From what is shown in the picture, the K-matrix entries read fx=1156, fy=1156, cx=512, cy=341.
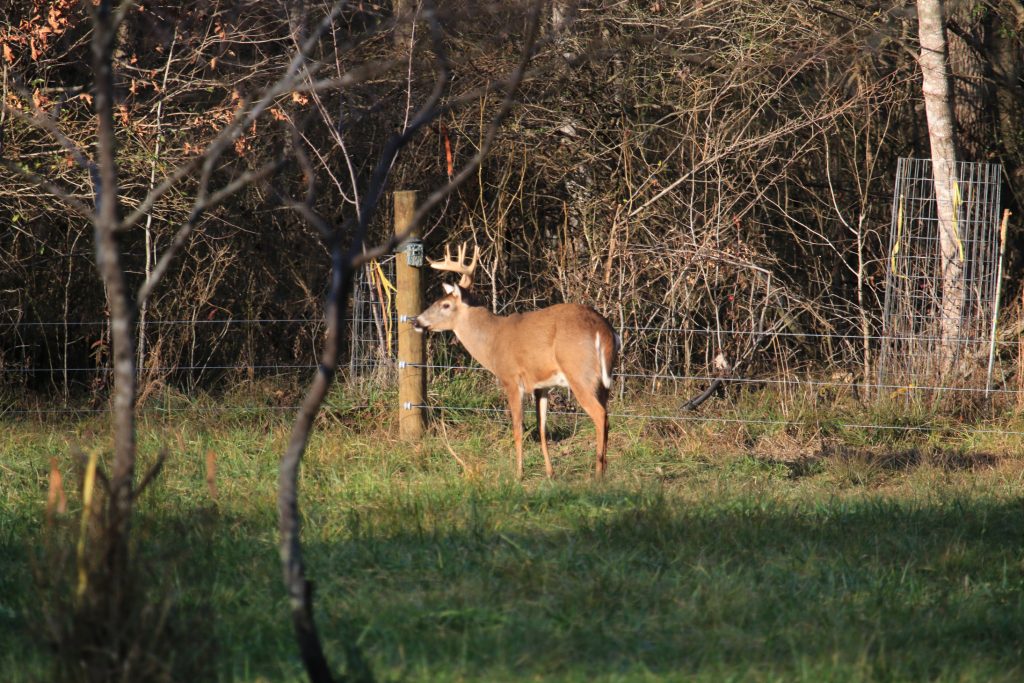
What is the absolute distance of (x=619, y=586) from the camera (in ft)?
14.5

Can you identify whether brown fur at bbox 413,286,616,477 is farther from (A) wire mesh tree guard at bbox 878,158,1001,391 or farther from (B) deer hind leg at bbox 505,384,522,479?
(A) wire mesh tree guard at bbox 878,158,1001,391

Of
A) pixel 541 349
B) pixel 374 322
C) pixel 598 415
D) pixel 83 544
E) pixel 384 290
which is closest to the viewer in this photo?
pixel 83 544

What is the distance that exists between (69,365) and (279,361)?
181cm

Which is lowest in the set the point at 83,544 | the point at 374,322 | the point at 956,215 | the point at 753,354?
the point at 83,544

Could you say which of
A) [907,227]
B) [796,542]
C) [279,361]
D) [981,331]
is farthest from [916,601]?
[279,361]

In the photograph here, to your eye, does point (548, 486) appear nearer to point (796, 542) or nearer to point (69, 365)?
point (796, 542)

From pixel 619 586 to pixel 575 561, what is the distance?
0.35m

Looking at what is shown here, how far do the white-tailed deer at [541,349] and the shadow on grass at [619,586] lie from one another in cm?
99

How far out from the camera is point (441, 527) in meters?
5.18

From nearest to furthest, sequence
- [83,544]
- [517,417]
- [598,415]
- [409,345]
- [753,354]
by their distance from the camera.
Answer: [83,544]
[598,415]
[517,417]
[409,345]
[753,354]

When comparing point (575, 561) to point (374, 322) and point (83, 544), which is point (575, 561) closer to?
point (83, 544)

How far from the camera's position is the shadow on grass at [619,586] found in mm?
3748

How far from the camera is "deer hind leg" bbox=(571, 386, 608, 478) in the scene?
6.69 metres

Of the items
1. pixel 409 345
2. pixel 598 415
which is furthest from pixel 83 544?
pixel 409 345
